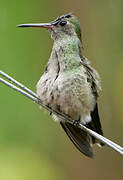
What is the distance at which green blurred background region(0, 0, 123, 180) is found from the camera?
5051 millimetres

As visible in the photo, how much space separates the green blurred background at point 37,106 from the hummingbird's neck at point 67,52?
3.99 feet

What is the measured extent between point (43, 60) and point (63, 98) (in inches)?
91.2

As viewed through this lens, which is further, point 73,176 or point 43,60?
point 43,60

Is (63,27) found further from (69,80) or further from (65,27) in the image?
(69,80)

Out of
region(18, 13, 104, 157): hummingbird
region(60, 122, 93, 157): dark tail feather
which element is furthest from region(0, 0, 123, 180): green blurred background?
region(18, 13, 104, 157): hummingbird

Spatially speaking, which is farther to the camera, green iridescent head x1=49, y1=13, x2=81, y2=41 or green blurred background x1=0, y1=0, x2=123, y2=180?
green blurred background x1=0, y1=0, x2=123, y2=180

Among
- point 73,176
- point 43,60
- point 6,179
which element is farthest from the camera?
point 43,60

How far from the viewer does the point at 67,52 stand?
144 inches

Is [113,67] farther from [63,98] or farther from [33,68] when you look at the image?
[63,98]

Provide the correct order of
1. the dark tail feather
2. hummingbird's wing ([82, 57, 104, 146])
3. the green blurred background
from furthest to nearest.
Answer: the green blurred background
the dark tail feather
hummingbird's wing ([82, 57, 104, 146])

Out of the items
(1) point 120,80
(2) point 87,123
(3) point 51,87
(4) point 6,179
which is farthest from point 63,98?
(1) point 120,80

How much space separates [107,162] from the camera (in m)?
5.39

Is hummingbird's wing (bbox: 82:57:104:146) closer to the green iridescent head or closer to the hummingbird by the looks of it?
the hummingbird

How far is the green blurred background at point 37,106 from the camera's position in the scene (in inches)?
199
